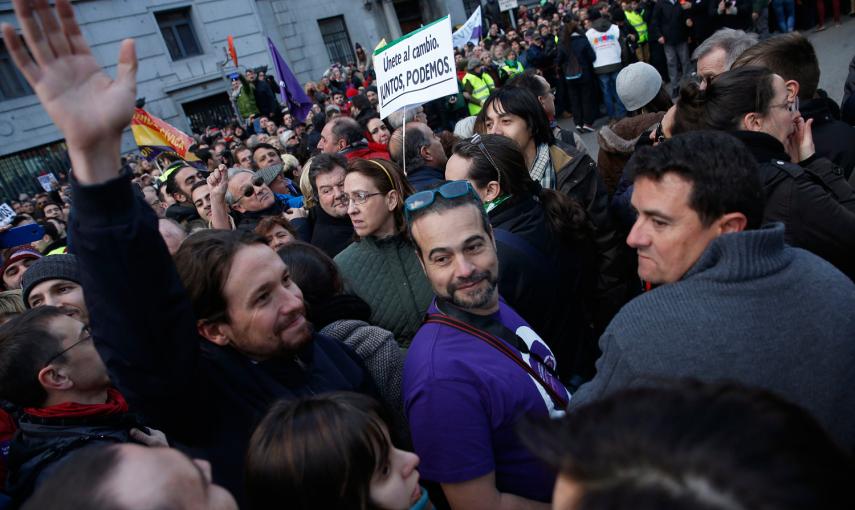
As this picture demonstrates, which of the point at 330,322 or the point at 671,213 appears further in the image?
the point at 330,322

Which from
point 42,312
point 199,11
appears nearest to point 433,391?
point 42,312

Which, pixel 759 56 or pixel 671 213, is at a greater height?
pixel 759 56

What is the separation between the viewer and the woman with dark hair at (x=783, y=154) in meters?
2.01

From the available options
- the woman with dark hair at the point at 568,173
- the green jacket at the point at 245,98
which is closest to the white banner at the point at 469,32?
the green jacket at the point at 245,98

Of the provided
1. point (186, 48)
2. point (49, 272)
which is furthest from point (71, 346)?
point (186, 48)

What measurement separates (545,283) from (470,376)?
1.01 m

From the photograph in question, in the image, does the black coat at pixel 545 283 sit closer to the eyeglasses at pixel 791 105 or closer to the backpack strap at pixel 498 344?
the backpack strap at pixel 498 344

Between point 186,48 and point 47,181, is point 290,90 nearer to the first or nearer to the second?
point 47,181

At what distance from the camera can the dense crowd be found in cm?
72

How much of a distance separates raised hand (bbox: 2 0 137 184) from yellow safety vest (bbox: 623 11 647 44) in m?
11.5

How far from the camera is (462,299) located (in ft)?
6.04

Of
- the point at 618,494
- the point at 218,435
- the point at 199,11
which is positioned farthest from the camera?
the point at 199,11

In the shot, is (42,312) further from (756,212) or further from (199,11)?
(199,11)

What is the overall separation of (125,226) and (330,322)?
115 centimetres
